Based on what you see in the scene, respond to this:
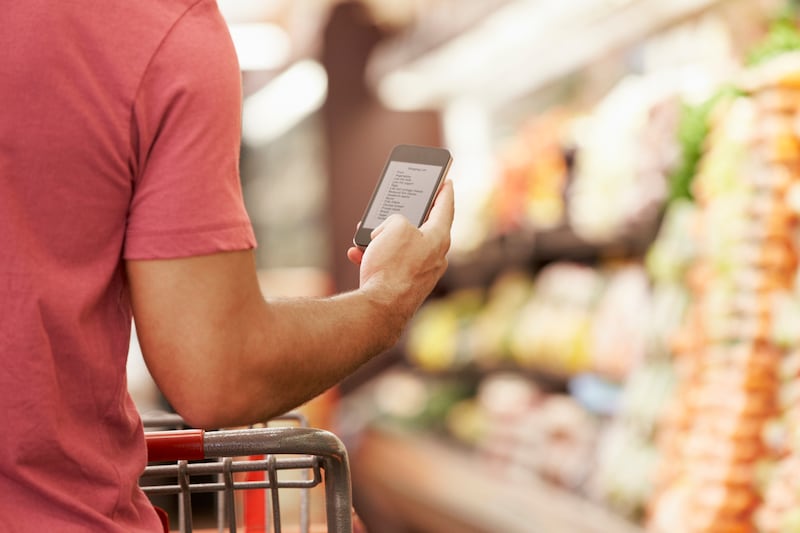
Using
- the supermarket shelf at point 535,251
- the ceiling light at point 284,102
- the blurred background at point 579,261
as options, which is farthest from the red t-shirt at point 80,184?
the ceiling light at point 284,102

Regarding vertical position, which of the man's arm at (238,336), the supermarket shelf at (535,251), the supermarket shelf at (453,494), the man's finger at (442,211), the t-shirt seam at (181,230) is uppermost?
the t-shirt seam at (181,230)

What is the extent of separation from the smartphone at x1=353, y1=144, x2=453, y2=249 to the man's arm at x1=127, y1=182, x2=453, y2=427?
0.16 metres

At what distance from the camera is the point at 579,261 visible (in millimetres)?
4367

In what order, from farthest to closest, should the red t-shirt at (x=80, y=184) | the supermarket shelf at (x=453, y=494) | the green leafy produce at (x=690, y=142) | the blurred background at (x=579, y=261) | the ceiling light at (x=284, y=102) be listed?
the ceiling light at (x=284, y=102) < the supermarket shelf at (x=453, y=494) < the green leafy produce at (x=690, y=142) < the blurred background at (x=579, y=261) < the red t-shirt at (x=80, y=184)

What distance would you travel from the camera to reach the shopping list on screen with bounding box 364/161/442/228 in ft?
3.99

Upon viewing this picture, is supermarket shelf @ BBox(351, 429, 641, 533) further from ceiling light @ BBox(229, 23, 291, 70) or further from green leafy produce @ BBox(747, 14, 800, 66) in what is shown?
ceiling light @ BBox(229, 23, 291, 70)

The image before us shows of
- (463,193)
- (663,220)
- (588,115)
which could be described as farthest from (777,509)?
(463,193)

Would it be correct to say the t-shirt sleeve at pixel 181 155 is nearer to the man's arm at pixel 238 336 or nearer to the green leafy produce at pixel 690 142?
the man's arm at pixel 238 336

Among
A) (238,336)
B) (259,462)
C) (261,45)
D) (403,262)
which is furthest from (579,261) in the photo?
(261,45)

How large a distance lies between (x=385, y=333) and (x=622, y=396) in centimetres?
249

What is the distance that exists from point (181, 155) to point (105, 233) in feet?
0.29

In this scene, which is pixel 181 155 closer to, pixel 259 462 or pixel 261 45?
pixel 259 462

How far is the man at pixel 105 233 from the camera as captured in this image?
0.87m

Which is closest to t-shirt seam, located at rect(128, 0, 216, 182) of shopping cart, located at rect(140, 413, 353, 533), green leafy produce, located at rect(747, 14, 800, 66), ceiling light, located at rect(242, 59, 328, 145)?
shopping cart, located at rect(140, 413, 353, 533)
